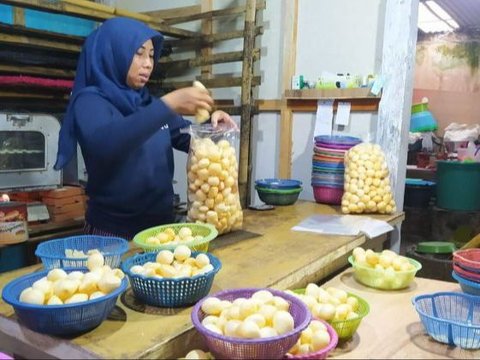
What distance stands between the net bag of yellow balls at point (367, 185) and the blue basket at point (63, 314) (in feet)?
4.94

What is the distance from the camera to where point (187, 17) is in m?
3.19

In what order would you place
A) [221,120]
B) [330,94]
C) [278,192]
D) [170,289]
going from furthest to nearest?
[330,94] → [278,192] → [221,120] → [170,289]

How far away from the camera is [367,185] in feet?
7.20

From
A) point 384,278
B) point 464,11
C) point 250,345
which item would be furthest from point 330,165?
point 464,11

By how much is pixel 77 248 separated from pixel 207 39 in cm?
219

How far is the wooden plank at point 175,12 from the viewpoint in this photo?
3.25m

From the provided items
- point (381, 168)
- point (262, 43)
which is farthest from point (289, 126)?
point (381, 168)

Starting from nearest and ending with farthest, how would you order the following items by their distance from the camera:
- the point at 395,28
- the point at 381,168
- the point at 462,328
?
the point at 462,328 < the point at 381,168 < the point at 395,28

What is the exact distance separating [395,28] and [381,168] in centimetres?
79

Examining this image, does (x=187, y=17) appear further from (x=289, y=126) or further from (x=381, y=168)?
(x=381, y=168)

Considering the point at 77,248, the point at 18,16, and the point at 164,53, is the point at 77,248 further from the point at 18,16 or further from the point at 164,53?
the point at 164,53

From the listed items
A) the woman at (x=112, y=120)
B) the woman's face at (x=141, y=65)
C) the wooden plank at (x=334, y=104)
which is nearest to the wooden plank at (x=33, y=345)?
the woman at (x=112, y=120)

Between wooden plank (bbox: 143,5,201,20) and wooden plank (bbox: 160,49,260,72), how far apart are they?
33 cm

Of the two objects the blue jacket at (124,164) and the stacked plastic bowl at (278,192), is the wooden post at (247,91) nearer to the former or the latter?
the stacked plastic bowl at (278,192)
